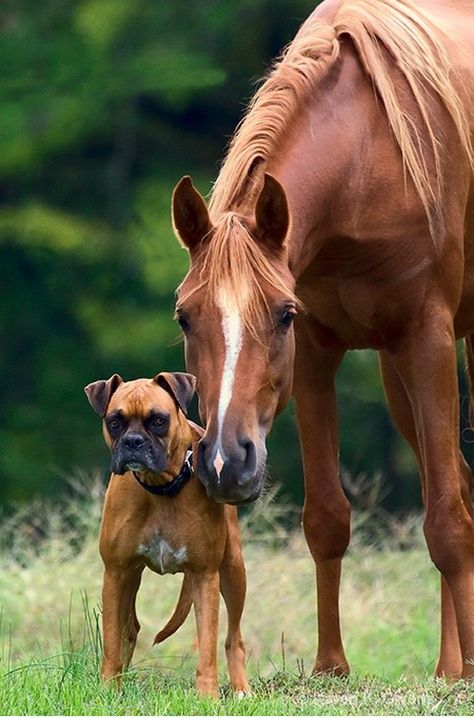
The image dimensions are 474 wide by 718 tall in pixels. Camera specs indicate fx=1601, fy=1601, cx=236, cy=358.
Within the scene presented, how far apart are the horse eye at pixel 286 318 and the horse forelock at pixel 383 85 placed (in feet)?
1.65

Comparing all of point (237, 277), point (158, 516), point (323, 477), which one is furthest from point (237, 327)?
point (323, 477)

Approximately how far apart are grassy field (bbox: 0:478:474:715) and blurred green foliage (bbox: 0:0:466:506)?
Result: 16.9ft

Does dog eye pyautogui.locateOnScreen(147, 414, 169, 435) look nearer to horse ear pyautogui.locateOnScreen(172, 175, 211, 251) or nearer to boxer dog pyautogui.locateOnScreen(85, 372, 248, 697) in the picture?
boxer dog pyautogui.locateOnScreen(85, 372, 248, 697)

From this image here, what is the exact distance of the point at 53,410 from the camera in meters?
16.5

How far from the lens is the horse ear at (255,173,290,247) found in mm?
4438

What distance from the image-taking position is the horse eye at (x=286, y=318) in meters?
4.44

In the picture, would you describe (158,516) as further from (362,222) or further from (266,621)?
(266,621)

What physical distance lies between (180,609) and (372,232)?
1.34 meters

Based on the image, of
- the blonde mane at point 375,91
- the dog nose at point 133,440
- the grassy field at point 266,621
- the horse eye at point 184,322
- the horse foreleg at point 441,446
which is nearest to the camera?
the dog nose at point 133,440

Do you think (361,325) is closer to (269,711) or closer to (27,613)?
(269,711)

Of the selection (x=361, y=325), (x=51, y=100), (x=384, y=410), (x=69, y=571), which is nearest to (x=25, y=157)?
(x=51, y=100)

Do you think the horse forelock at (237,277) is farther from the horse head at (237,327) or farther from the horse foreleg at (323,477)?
the horse foreleg at (323,477)

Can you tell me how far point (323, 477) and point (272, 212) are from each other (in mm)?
1629

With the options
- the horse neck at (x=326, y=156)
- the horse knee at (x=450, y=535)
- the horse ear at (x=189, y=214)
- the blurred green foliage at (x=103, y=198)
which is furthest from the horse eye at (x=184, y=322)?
the blurred green foliage at (x=103, y=198)
